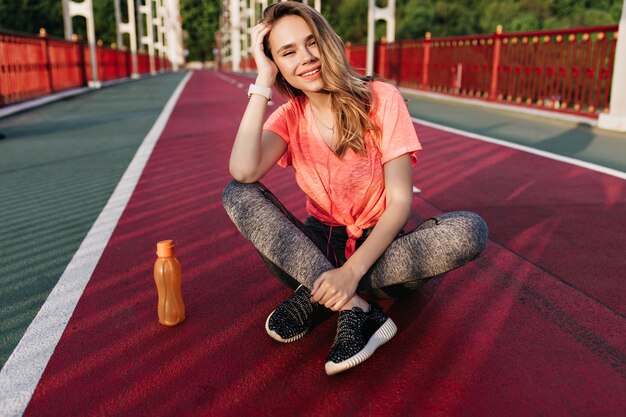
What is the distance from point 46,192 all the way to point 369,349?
417cm

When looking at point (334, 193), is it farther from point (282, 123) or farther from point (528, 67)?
point (528, 67)

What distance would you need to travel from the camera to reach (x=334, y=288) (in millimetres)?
2289

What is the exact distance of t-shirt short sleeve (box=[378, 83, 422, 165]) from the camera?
2.58m

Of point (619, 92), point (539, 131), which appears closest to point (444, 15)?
point (619, 92)

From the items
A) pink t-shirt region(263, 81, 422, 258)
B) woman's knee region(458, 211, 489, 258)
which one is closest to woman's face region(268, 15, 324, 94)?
pink t-shirt region(263, 81, 422, 258)

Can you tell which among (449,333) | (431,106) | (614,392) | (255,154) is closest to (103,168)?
(255,154)

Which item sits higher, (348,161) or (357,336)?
(348,161)

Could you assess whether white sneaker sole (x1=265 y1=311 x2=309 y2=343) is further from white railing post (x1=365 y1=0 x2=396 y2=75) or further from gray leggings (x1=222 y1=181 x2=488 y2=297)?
white railing post (x1=365 y1=0 x2=396 y2=75)

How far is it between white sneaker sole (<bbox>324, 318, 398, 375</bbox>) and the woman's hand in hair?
0.20 m

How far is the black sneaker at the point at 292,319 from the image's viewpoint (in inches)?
100

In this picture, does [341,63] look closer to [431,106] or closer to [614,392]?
[614,392]

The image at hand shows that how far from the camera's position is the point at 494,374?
2289 mm

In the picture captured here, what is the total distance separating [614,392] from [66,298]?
247 cm

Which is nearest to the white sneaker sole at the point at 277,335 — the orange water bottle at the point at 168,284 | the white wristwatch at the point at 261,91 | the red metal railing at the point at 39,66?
the orange water bottle at the point at 168,284
